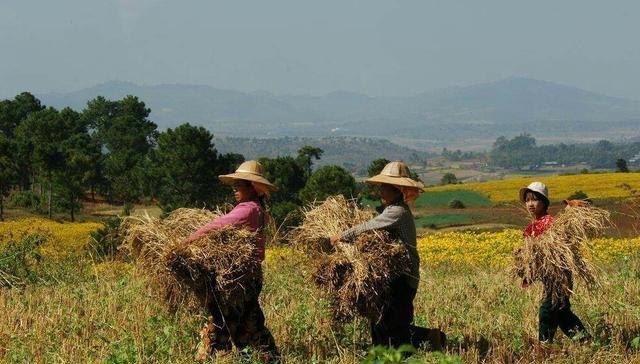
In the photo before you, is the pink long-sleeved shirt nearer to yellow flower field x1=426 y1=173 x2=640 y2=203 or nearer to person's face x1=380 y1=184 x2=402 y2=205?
person's face x1=380 y1=184 x2=402 y2=205

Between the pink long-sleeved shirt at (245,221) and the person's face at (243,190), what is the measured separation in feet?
0.21

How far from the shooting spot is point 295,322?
716cm

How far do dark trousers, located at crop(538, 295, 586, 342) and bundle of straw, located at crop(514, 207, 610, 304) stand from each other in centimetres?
14

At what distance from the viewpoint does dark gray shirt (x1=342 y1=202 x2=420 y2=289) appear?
6434 mm

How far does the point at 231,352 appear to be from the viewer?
6.24 m

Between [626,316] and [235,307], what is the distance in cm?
394

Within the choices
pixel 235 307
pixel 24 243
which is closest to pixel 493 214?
pixel 24 243

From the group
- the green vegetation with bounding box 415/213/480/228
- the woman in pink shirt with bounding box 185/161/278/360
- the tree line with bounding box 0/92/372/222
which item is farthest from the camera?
the tree line with bounding box 0/92/372/222

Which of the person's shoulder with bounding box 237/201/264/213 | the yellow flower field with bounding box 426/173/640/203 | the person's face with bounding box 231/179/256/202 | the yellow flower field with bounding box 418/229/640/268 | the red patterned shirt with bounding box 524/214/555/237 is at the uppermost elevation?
the person's face with bounding box 231/179/256/202

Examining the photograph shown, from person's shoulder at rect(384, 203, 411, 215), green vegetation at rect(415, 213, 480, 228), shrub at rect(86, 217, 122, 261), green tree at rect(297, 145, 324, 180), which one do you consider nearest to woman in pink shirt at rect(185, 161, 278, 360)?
person's shoulder at rect(384, 203, 411, 215)

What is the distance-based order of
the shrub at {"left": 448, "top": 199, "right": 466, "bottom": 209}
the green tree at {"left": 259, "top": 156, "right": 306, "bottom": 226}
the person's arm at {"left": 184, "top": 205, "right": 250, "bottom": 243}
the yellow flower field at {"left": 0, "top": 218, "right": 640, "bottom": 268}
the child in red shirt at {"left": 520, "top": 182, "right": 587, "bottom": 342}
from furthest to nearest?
the shrub at {"left": 448, "top": 199, "right": 466, "bottom": 209} → the green tree at {"left": 259, "top": 156, "right": 306, "bottom": 226} → the yellow flower field at {"left": 0, "top": 218, "right": 640, "bottom": 268} → the child in red shirt at {"left": 520, "top": 182, "right": 587, "bottom": 342} → the person's arm at {"left": 184, "top": 205, "right": 250, "bottom": 243}

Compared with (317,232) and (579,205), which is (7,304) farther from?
(579,205)

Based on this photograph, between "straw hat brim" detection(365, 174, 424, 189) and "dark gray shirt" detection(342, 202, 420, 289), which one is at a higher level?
"straw hat brim" detection(365, 174, 424, 189)

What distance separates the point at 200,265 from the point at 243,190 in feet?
2.71
